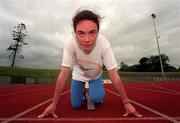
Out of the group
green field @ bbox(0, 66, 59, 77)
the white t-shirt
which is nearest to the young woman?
the white t-shirt

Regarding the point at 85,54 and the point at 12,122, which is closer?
the point at 12,122

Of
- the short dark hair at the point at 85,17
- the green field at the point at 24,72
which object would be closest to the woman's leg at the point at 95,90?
the short dark hair at the point at 85,17

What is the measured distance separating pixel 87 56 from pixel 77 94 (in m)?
1.32

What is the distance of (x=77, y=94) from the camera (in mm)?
5527

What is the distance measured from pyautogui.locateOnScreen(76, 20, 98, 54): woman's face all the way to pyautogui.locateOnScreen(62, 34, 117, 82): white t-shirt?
352mm

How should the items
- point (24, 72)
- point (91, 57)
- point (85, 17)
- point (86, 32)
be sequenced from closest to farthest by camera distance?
point (86, 32) → point (85, 17) → point (91, 57) → point (24, 72)

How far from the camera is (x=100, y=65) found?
4758 mm

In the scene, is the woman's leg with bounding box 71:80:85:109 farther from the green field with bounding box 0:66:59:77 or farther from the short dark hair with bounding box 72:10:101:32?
the green field with bounding box 0:66:59:77

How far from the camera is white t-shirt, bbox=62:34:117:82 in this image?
168 inches

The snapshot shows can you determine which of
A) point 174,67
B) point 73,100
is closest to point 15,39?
point 73,100

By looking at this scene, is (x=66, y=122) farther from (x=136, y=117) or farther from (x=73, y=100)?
(x=73, y=100)

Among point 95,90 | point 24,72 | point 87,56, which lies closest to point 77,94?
point 95,90

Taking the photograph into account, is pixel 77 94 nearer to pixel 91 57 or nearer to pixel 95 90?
pixel 95 90

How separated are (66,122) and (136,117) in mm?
1142
